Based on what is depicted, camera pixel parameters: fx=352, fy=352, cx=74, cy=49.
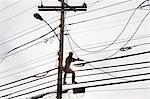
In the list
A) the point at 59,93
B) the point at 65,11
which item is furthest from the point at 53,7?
the point at 59,93

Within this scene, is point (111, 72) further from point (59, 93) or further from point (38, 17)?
point (38, 17)

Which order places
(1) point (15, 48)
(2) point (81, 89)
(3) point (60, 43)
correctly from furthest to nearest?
(1) point (15, 48) < (3) point (60, 43) < (2) point (81, 89)

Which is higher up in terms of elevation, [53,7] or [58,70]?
[53,7]

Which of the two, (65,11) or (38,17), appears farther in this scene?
(65,11)

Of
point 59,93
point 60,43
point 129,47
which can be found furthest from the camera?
point 60,43

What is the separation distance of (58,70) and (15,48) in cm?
415

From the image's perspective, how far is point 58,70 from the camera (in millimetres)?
18938

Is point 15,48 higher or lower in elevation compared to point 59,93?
higher

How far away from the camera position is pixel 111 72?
54.6 ft

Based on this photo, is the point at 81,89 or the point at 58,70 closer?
the point at 81,89

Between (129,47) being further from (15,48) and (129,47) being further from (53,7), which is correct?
(15,48)

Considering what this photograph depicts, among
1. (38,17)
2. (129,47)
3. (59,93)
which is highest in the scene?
(38,17)

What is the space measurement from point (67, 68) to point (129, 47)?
396cm

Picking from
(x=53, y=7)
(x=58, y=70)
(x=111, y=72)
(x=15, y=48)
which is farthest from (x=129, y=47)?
(x=15, y=48)
